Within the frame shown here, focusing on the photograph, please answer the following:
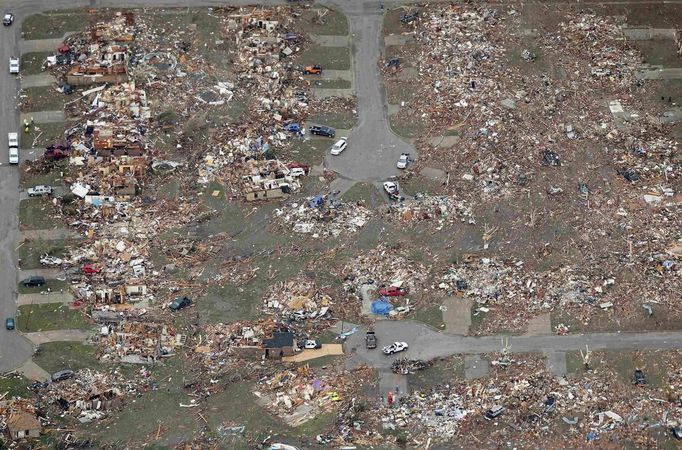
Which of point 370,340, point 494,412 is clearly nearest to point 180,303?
point 370,340

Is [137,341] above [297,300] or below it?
below

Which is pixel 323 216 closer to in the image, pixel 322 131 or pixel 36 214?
pixel 322 131

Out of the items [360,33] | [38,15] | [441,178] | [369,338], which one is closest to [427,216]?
[441,178]

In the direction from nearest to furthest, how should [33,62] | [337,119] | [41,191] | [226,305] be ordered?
[226,305] < [41,191] < [337,119] < [33,62]

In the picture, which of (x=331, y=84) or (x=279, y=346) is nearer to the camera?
(x=279, y=346)

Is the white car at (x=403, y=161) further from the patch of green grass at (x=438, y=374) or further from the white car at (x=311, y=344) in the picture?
the patch of green grass at (x=438, y=374)

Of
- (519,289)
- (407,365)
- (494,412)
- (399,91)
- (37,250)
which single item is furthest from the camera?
(399,91)

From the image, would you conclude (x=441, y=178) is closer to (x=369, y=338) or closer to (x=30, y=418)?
(x=369, y=338)
